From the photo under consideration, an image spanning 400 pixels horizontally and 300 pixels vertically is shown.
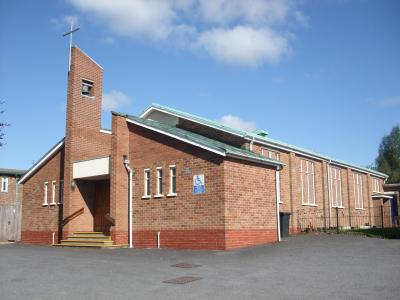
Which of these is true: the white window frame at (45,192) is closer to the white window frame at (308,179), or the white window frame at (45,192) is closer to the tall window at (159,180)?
the tall window at (159,180)

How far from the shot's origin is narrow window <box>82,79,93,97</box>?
25228 mm

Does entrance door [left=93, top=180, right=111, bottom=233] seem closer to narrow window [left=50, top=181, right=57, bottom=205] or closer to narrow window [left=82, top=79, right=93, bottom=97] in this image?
narrow window [left=50, top=181, right=57, bottom=205]

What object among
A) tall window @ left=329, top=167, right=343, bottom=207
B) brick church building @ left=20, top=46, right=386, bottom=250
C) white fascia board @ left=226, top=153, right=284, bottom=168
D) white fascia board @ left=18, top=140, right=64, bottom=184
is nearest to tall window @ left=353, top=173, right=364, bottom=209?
tall window @ left=329, top=167, right=343, bottom=207

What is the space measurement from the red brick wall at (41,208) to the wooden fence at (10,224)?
215cm

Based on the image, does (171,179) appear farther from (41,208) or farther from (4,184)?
(4,184)

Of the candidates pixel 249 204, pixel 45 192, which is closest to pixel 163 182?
pixel 249 204

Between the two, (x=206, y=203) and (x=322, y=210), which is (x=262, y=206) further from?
(x=322, y=210)

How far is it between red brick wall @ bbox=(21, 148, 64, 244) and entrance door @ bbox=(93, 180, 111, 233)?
7.06 feet

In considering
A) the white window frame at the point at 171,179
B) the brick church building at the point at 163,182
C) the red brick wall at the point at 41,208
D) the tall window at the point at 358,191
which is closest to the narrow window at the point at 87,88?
the brick church building at the point at 163,182

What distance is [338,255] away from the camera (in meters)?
14.8

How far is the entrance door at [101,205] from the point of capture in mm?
24150

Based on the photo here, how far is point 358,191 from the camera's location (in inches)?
1371

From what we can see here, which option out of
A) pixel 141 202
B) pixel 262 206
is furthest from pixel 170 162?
pixel 262 206

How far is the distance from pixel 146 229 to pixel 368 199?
22.1 metres
